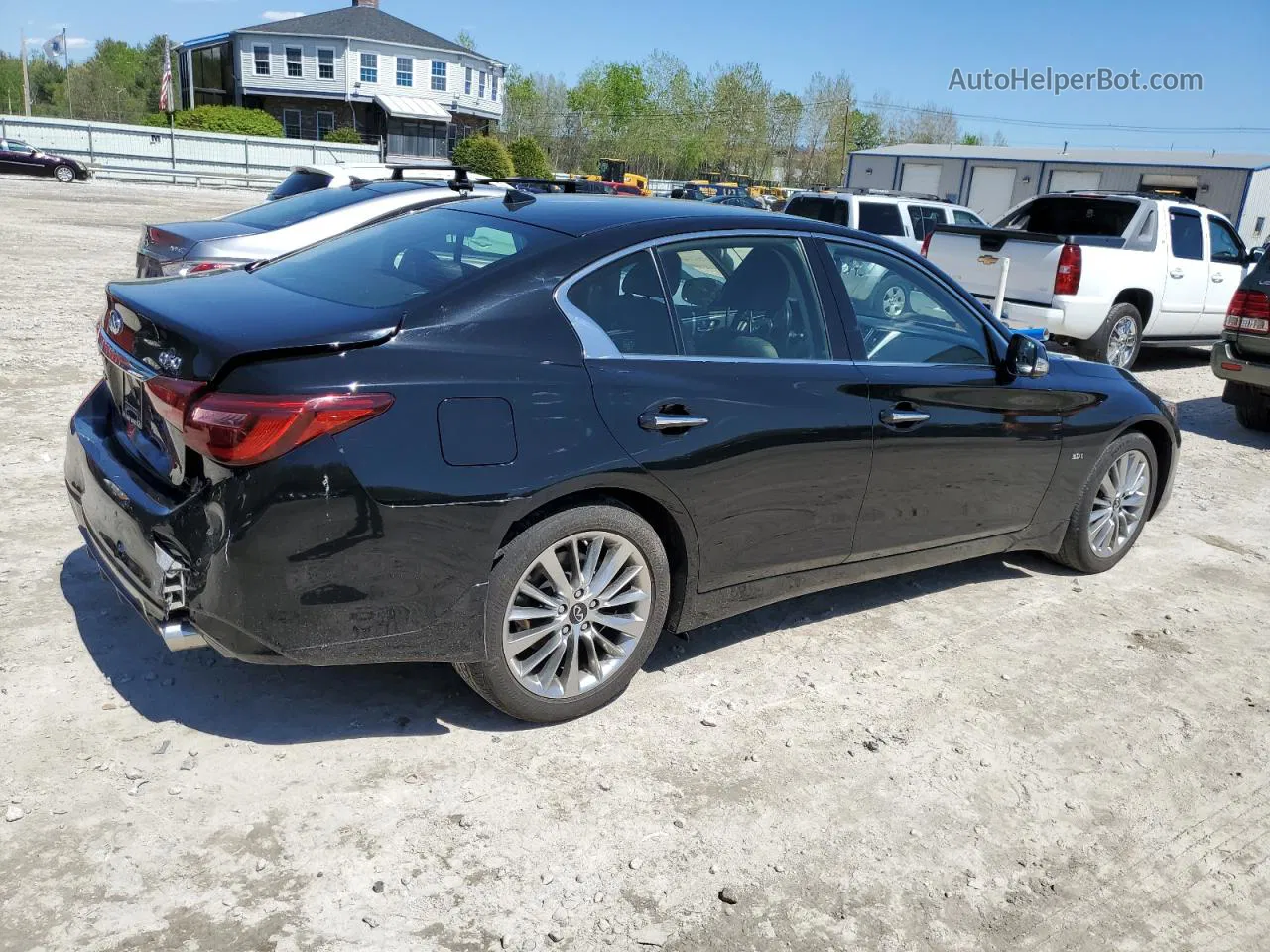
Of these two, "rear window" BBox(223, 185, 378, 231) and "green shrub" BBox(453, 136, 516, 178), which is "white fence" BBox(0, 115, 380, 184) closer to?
"green shrub" BBox(453, 136, 516, 178)

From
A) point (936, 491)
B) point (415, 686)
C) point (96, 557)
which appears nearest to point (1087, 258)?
point (936, 491)

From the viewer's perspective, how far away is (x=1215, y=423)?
990 centimetres

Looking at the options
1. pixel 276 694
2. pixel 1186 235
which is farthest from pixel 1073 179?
pixel 276 694

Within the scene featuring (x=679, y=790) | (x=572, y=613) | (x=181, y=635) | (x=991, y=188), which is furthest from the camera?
(x=991, y=188)

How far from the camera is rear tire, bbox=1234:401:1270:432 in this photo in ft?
30.8

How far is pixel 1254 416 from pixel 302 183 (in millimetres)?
9456

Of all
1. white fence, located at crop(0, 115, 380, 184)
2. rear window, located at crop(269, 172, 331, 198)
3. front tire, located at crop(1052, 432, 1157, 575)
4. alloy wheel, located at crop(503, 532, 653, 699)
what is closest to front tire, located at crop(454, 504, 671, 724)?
alloy wheel, located at crop(503, 532, 653, 699)

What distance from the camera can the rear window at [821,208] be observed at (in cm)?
1512

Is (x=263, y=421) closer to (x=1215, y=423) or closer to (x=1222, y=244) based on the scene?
(x=1215, y=423)

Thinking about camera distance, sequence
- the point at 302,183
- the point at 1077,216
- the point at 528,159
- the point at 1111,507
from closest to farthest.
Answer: the point at 1111,507 → the point at 302,183 → the point at 1077,216 → the point at 528,159

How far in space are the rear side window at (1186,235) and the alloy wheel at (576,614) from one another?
1086 cm

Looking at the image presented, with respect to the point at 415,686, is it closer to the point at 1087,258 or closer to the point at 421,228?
the point at 421,228

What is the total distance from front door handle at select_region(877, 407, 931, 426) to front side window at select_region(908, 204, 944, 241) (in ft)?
39.5

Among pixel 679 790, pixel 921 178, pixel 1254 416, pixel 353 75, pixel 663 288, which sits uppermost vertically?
pixel 353 75
